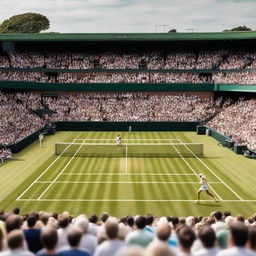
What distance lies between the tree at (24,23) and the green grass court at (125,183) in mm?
79073

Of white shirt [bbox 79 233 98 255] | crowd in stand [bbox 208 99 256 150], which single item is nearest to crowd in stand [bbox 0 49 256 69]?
crowd in stand [bbox 208 99 256 150]

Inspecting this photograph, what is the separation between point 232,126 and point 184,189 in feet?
72.4

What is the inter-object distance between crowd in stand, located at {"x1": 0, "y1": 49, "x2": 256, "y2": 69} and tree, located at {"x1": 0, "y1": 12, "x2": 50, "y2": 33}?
2009 inches

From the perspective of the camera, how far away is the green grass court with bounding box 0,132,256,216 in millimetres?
20109

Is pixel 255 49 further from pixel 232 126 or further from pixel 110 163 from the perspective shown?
pixel 110 163

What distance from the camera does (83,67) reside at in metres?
57.1

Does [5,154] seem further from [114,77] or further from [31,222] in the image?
[114,77]

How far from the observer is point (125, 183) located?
24.5 meters

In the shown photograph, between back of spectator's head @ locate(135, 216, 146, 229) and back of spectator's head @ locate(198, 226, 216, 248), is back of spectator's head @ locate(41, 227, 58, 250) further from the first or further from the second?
back of spectator's head @ locate(135, 216, 146, 229)

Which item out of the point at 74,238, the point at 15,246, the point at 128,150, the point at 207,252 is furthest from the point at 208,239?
the point at 128,150

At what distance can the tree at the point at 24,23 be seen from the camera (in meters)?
106

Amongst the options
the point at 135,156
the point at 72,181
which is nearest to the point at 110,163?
the point at 135,156

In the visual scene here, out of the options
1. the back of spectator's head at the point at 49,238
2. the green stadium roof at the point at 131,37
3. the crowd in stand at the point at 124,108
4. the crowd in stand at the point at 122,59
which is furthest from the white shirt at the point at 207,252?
the crowd in stand at the point at 122,59

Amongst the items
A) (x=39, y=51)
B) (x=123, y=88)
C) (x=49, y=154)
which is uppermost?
(x=39, y=51)
